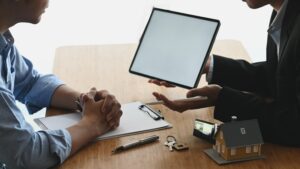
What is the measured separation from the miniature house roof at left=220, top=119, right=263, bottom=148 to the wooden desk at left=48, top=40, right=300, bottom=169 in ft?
0.20

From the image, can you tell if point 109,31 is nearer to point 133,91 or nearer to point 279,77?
point 133,91

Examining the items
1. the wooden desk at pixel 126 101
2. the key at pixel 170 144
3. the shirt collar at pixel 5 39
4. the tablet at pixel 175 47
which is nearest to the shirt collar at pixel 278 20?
the tablet at pixel 175 47

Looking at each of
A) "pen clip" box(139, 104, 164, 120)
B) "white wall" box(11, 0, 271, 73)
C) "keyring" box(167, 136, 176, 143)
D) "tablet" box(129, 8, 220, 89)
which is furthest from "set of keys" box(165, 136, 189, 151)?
"white wall" box(11, 0, 271, 73)

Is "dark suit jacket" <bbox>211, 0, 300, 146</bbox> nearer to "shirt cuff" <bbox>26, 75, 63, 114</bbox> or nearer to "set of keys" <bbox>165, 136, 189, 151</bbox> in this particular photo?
"set of keys" <bbox>165, 136, 189, 151</bbox>

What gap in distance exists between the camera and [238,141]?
1.22 m

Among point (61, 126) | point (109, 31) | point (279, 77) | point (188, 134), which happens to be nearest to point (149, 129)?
point (188, 134)

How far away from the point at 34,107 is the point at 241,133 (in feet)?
2.59

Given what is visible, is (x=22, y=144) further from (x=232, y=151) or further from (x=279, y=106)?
(x=279, y=106)

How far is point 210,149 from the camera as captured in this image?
130 cm

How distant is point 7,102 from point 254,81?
931 mm

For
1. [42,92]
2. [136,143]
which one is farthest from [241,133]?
[42,92]

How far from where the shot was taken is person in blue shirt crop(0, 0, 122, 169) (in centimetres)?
119

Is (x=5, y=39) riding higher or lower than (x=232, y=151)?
higher

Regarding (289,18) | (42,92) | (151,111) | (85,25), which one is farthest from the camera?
(85,25)
